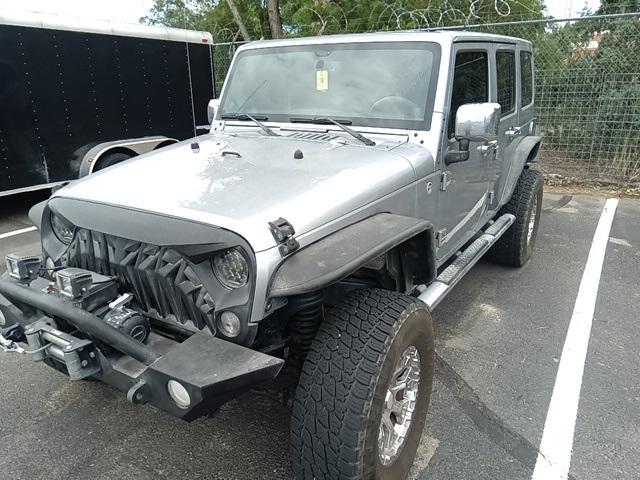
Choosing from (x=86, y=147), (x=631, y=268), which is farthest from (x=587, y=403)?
(x=86, y=147)

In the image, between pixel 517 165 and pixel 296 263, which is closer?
pixel 296 263

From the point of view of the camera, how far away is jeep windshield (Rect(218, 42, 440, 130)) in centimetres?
321

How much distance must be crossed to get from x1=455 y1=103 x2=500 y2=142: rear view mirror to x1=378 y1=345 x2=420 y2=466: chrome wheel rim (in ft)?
4.19

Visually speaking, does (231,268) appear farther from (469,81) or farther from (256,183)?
(469,81)

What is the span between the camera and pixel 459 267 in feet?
11.3

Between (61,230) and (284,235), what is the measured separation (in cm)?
137

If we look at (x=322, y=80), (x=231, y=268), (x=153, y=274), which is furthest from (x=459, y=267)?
(x=153, y=274)

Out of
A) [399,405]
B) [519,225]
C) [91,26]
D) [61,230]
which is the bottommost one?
[399,405]

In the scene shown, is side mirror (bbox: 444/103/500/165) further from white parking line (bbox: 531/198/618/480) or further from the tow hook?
the tow hook

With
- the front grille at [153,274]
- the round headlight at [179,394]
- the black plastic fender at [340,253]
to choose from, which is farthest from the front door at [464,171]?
the round headlight at [179,394]

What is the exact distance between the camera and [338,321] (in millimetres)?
2227

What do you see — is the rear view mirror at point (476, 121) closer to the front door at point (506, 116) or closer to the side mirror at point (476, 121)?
the side mirror at point (476, 121)

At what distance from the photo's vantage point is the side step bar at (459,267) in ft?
9.71

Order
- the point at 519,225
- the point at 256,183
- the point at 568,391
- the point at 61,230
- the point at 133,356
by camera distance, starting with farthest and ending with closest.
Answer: the point at 519,225, the point at 568,391, the point at 61,230, the point at 256,183, the point at 133,356
